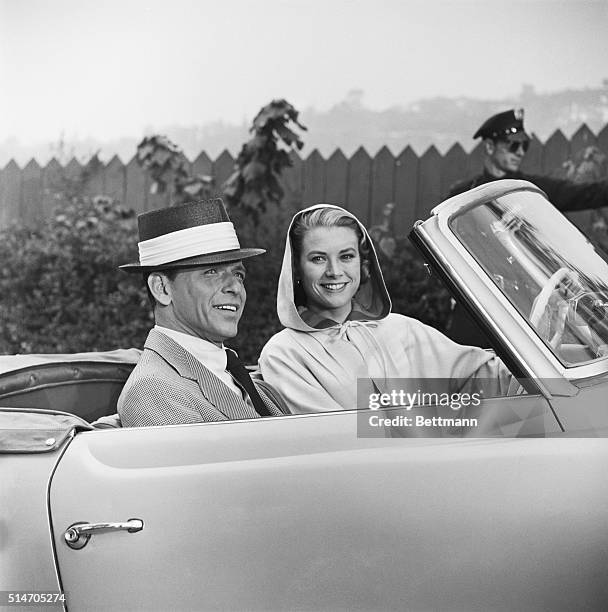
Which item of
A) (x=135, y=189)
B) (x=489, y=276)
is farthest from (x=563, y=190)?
(x=489, y=276)

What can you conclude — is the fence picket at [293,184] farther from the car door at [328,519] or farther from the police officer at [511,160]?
the car door at [328,519]

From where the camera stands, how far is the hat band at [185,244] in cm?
Result: 275

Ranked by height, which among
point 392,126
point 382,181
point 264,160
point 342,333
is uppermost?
point 392,126

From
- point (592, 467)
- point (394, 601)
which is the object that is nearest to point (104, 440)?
point (394, 601)

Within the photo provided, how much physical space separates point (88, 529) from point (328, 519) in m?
0.54

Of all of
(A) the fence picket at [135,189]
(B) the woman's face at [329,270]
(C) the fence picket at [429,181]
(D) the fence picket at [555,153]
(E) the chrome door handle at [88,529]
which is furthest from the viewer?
(A) the fence picket at [135,189]

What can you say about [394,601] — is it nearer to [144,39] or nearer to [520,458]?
[520,458]

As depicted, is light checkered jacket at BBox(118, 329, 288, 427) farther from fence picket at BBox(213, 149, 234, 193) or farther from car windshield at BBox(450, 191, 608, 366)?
fence picket at BBox(213, 149, 234, 193)

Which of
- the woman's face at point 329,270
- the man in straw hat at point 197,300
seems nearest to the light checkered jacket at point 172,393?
the man in straw hat at point 197,300

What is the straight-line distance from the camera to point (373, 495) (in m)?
2.13

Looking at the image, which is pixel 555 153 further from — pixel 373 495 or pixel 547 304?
pixel 373 495

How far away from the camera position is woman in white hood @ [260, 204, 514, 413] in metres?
2.80

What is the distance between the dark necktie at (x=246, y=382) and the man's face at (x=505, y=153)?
285 cm

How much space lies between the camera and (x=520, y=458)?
2.12m
